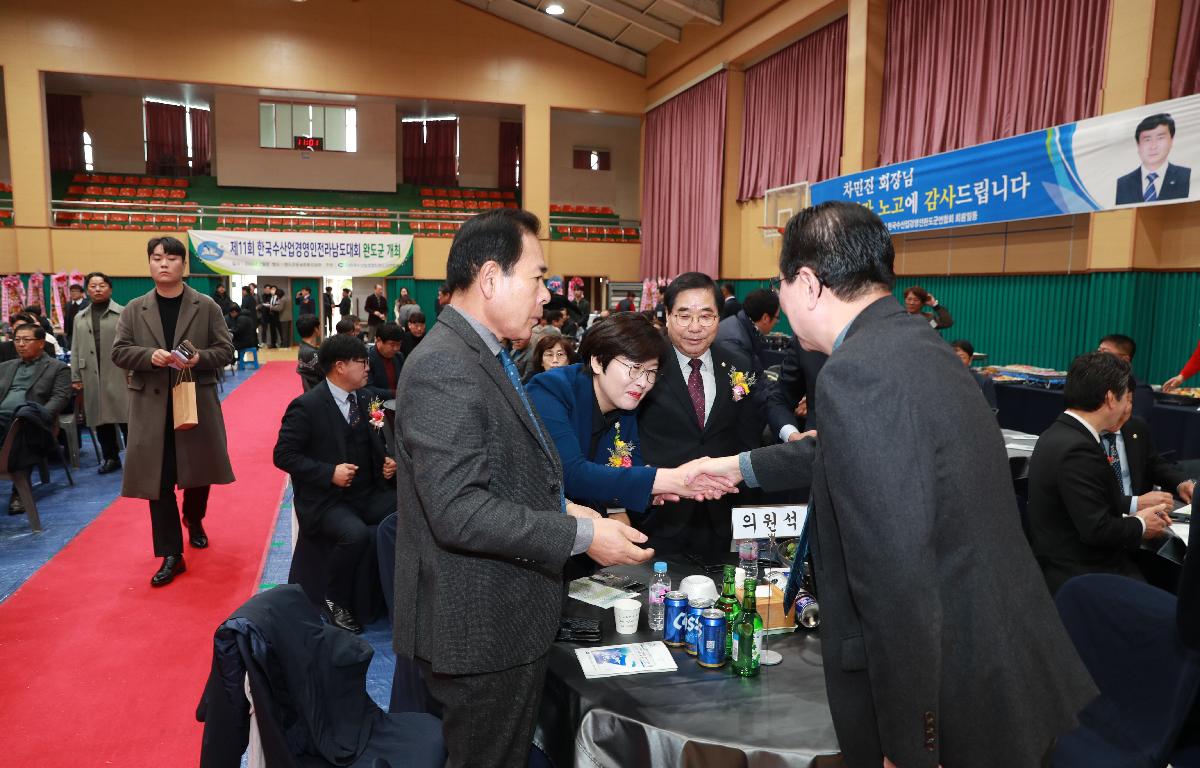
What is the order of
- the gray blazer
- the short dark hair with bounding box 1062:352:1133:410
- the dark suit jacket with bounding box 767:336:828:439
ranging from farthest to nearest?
1. the dark suit jacket with bounding box 767:336:828:439
2. the short dark hair with bounding box 1062:352:1133:410
3. the gray blazer

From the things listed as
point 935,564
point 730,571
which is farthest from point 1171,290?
point 935,564

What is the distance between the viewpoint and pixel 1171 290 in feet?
21.8

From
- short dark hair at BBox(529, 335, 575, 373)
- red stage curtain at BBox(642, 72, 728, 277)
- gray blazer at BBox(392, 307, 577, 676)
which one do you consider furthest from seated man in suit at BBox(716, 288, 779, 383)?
red stage curtain at BBox(642, 72, 728, 277)

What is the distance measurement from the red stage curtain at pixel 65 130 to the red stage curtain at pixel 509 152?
34.9 feet

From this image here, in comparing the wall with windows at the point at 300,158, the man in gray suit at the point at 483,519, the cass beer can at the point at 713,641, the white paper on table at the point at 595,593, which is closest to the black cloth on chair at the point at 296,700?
the man in gray suit at the point at 483,519

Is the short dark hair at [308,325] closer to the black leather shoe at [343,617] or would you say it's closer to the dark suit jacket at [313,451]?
the dark suit jacket at [313,451]

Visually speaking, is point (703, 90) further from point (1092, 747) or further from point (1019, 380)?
point (1092, 747)

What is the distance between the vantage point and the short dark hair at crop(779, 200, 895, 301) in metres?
1.23

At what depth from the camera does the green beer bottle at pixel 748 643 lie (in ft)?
5.42

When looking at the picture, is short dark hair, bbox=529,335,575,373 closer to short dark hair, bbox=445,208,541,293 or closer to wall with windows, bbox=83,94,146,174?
short dark hair, bbox=445,208,541,293

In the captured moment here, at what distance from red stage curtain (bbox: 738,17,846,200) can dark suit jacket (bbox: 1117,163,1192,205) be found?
5188 millimetres

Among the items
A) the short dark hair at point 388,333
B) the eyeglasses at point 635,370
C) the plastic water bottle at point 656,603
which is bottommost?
the plastic water bottle at point 656,603

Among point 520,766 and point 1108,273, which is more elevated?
point 1108,273

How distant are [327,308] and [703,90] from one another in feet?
→ 31.1
